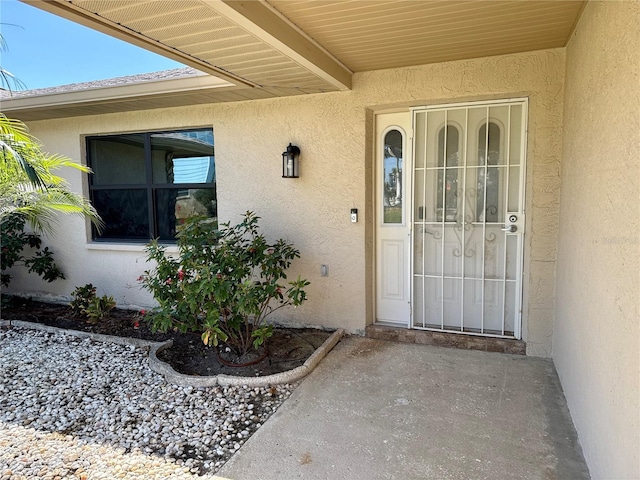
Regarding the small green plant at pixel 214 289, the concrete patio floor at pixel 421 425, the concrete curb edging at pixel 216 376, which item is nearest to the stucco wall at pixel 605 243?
the concrete patio floor at pixel 421 425

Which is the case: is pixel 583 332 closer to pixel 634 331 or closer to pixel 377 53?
pixel 634 331

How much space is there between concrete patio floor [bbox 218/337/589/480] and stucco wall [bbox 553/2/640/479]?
25 centimetres

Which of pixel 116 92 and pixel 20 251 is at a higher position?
pixel 116 92

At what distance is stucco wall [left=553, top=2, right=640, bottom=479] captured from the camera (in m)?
1.70

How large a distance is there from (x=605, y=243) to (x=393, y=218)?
2.64m

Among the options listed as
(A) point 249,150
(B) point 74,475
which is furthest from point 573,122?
(B) point 74,475

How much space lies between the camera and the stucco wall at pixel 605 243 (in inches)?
66.9

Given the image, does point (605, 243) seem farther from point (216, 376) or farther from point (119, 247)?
point (119, 247)

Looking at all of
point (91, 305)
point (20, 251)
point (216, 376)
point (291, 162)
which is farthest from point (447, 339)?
point (20, 251)

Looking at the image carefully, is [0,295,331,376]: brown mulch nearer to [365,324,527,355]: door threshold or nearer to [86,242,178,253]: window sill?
[365,324,527,355]: door threshold

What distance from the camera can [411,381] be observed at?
3.53 metres

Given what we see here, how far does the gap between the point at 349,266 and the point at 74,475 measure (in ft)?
10.1

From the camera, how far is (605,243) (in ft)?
6.88

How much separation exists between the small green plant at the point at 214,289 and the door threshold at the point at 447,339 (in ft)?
3.79
